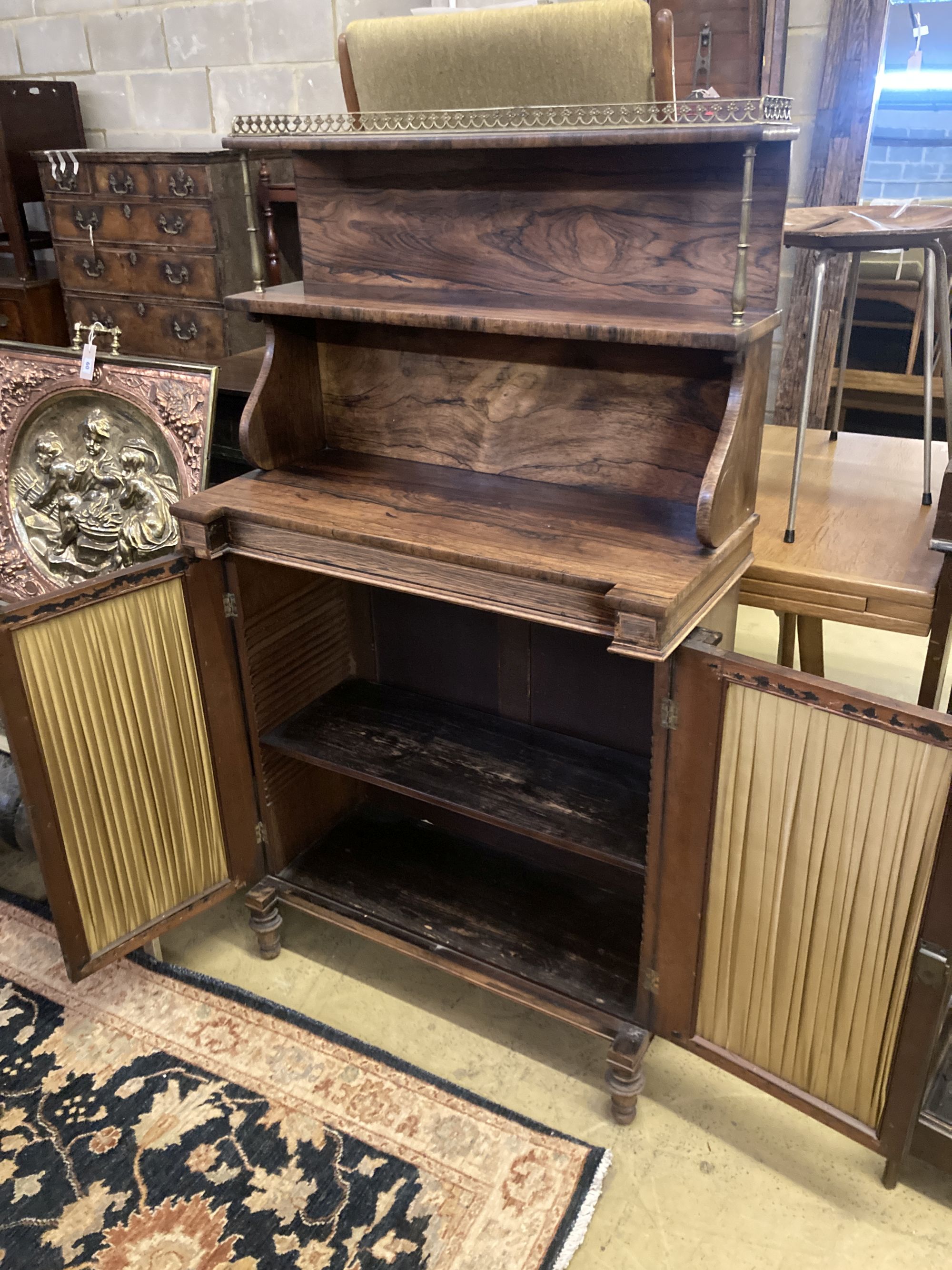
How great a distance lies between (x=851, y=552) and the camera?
5.54 ft

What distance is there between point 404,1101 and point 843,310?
2292 millimetres

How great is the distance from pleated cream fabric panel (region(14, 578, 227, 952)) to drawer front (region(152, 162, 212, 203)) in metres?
1.26

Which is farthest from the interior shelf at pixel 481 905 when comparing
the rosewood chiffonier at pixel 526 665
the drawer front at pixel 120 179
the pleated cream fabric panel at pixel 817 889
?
the drawer front at pixel 120 179

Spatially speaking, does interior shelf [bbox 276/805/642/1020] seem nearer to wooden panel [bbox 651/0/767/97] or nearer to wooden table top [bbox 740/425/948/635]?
wooden table top [bbox 740/425/948/635]

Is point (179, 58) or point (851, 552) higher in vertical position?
point (179, 58)

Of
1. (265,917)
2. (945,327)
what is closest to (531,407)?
(945,327)

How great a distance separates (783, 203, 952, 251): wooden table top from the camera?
1441 millimetres

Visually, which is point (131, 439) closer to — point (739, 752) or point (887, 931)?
point (739, 752)

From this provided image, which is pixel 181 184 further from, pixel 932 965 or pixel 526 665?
pixel 932 965

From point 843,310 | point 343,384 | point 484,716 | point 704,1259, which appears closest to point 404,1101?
point 704,1259

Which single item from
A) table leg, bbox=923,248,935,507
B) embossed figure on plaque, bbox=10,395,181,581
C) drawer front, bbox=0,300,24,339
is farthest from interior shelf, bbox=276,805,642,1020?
drawer front, bbox=0,300,24,339

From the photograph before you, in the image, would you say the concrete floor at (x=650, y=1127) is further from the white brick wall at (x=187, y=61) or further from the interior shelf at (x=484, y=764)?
the white brick wall at (x=187, y=61)

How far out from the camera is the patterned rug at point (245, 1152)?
1.35 m

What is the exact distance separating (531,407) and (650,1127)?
1.18 metres
